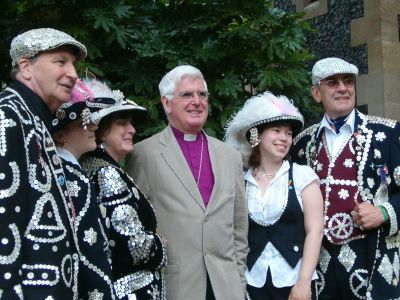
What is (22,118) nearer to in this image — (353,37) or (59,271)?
(59,271)

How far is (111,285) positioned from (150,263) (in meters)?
0.42

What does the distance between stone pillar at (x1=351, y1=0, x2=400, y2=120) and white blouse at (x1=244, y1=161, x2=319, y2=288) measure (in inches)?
104

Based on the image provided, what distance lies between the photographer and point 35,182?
216cm

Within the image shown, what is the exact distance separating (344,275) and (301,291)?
38 centimetres

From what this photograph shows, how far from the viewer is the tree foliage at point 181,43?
4.12m

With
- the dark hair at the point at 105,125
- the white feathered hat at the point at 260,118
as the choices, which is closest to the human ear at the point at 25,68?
the dark hair at the point at 105,125

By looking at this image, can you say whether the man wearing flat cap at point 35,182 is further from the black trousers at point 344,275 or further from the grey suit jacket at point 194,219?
the black trousers at point 344,275

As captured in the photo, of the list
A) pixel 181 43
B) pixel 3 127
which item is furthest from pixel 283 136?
pixel 3 127

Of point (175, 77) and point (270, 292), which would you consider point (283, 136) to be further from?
point (270, 292)

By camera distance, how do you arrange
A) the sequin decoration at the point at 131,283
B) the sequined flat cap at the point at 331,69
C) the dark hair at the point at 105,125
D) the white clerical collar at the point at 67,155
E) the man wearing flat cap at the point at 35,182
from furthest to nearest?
1. the sequined flat cap at the point at 331,69
2. the dark hair at the point at 105,125
3. the sequin decoration at the point at 131,283
4. the white clerical collar at the point at 67,155
5. the man wearing flat cap at the point at 35,182

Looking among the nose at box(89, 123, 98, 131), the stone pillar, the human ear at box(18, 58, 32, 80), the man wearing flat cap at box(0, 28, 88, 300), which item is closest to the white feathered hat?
the nose at box(89, 123, 98, 131)

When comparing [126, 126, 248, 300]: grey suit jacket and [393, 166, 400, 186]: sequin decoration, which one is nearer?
[126, 126, 248, 300]: grey suit jacket

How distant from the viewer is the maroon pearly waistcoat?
3504 mm

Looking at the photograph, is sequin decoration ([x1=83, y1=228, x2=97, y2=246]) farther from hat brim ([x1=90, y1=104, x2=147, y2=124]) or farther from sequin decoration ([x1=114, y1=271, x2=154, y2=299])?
hat brim ([x1=90, y1=104, x2=147, y2=124])
